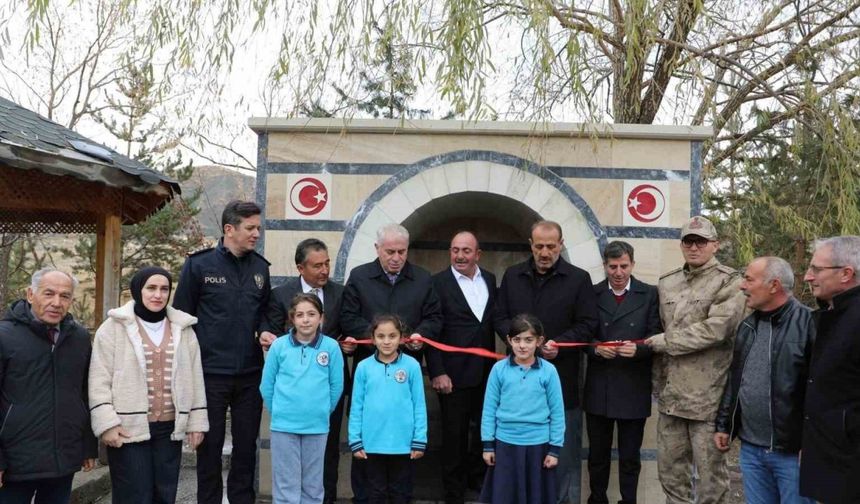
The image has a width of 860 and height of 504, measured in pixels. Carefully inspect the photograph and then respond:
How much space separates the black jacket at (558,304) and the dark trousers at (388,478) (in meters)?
1.01

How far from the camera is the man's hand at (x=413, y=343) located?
4.78m

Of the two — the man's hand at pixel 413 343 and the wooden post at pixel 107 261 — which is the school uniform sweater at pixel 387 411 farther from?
the wooden post at pixel 107 261

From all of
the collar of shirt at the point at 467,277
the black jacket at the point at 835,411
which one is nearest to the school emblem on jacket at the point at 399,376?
the collar of shirt at the point at 467,277

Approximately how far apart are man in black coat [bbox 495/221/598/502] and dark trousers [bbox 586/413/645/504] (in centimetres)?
24

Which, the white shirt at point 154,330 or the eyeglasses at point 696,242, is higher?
the eyeglasses at point 696,242

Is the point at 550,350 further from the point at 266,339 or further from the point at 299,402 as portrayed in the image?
the point at 266,339

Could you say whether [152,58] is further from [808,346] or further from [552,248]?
[808,346]

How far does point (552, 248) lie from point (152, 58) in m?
2.81

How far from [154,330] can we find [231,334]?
1.83 ft

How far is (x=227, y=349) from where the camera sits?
→ 15.3ft

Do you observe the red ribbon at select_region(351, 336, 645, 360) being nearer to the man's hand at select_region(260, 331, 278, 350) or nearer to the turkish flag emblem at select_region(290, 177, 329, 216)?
the man's hand at select_region(260, 331, 278, 350)

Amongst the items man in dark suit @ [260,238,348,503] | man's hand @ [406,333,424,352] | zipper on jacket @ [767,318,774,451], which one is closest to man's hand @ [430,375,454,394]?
man's hand @ [406,333,424,352]

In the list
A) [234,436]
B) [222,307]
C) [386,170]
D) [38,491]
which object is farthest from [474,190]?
[38,491]

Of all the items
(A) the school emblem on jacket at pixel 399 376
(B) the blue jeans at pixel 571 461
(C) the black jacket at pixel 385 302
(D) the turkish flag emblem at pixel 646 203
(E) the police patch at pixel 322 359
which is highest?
(D) the turkish flag emblem at pixel 646 203
